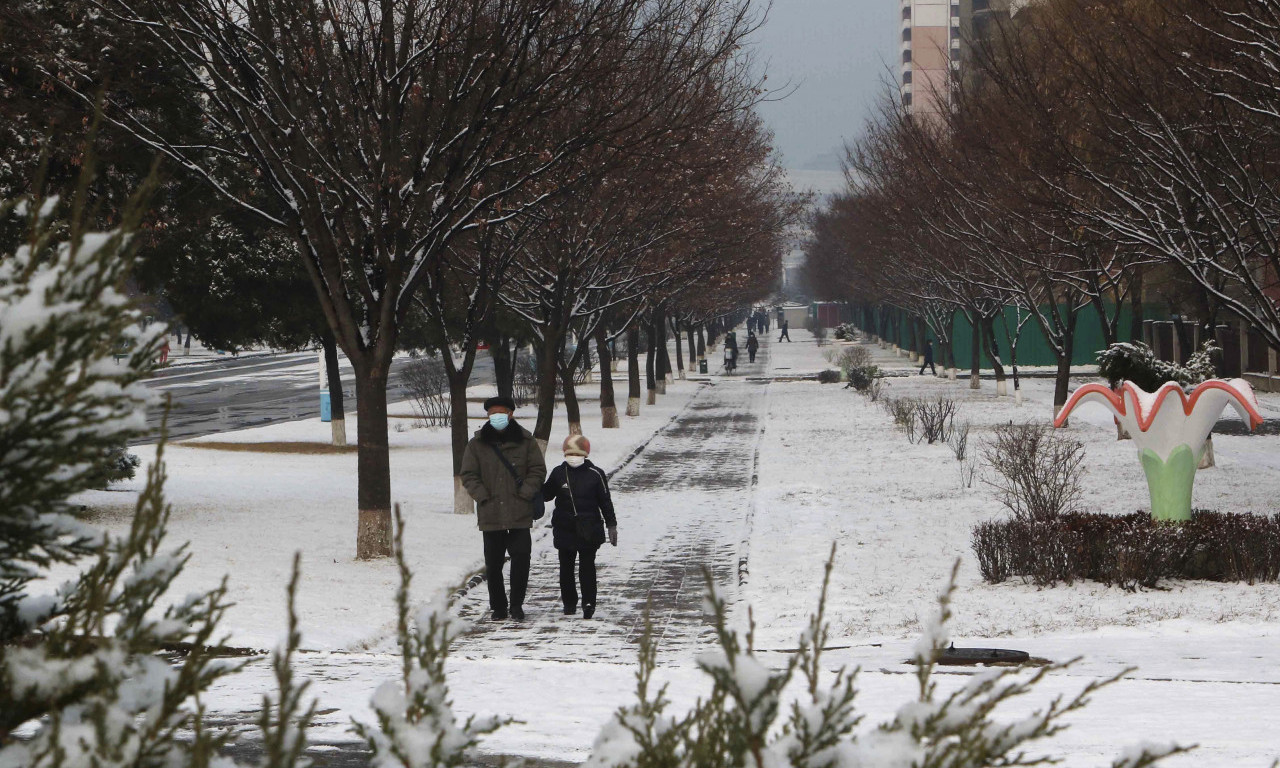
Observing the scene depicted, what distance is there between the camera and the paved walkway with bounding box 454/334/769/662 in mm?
10398

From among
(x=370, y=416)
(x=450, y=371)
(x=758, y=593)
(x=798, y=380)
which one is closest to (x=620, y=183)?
(x=450, y=371)

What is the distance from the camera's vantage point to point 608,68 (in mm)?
15070

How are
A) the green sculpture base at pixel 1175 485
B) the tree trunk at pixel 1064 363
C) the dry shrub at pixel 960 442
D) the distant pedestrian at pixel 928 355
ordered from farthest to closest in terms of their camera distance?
the distant pedestrian at pixel 928 355 < the tree trunk at pixel 1064 363 < the dry shrub at pixel 960 442 < the green sculpture base at pixel 1175 485

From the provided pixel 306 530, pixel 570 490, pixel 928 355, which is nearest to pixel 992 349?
pixel 928 355

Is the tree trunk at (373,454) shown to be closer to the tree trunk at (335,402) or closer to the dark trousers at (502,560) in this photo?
the dark trousers at (502,560)

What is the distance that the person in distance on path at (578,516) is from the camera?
11.4 meters

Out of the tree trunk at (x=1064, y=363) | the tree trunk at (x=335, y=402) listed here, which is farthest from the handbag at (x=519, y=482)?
the tree trunk at (x=1064, y=363)

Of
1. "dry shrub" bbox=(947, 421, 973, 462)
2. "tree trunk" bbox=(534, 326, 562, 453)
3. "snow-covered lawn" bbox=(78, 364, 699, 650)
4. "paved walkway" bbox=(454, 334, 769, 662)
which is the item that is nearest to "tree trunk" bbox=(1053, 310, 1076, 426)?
"dry shrub" bbox=(947, 421, 973, 462)

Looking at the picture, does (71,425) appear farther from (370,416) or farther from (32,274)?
(370,416)

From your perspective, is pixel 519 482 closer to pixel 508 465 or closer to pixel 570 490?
pixel 508 465

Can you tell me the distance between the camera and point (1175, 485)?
46.5ft

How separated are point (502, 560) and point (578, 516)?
2.26 ft

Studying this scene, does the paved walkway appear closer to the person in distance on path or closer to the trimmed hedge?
the person in distance on path

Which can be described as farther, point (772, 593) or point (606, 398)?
point (606, 398)
